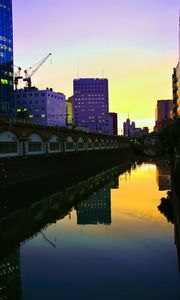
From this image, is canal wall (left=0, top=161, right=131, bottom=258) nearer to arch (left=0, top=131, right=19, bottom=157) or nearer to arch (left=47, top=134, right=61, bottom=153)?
arch (left=0, top=131, right=19, bottom=157)

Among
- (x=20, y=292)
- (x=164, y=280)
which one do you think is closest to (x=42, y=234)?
(x=20, y=292)

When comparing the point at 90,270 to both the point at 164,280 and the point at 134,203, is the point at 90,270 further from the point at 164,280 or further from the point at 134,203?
the point at 134,203

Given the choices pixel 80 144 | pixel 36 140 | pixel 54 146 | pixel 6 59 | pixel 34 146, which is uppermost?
pixel 6 59

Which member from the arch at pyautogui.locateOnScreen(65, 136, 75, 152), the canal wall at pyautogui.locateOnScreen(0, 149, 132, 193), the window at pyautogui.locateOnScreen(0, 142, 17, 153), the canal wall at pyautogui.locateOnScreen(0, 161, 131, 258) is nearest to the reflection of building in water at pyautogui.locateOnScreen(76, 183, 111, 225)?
the canal wall at pyautogui.locateOnScreen(0, 161, 131, 258)

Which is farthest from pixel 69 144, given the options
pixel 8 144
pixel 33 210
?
pixel 33 210

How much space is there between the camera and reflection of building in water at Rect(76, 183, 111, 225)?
41.7m

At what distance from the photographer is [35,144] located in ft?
244

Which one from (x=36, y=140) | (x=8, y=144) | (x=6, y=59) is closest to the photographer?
(x=8, y=144)

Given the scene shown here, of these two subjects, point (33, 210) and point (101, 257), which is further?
point (33, 210)

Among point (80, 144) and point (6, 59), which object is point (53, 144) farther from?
point (6, 59)

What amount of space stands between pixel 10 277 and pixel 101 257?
7.37m

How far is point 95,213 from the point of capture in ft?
151

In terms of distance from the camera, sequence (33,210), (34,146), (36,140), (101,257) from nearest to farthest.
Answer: (101,257) < (33,210) < (34,146) < (36,140)

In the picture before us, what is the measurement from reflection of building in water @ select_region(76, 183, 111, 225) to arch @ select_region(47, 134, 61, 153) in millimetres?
23948
